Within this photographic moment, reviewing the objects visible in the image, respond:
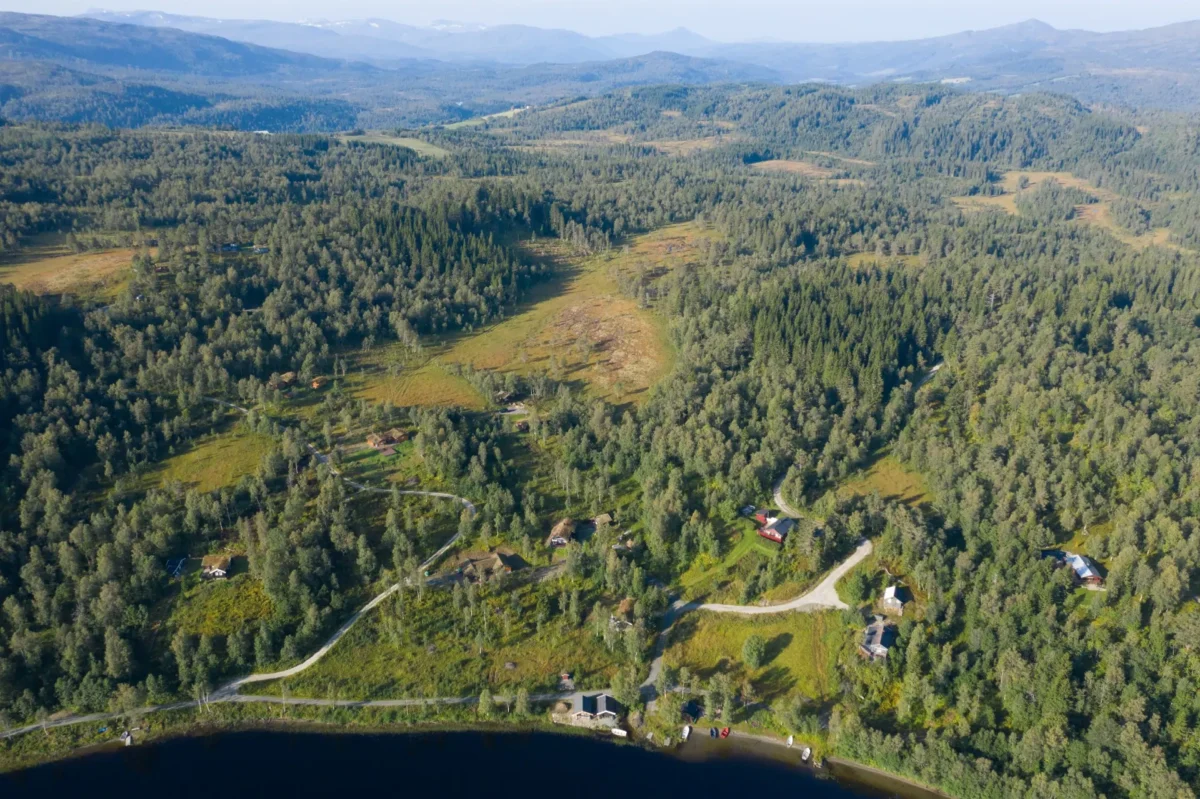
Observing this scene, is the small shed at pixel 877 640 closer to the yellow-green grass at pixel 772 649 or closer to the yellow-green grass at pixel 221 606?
the yellow-green grass at pixel 772 649

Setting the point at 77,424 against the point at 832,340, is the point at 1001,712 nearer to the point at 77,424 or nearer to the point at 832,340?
the point at 832,340

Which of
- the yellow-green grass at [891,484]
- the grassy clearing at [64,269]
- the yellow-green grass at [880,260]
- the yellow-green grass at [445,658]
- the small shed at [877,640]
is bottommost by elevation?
the yellow-green grass at [445,658]

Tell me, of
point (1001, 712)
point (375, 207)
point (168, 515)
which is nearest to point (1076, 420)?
point (1001, 712)

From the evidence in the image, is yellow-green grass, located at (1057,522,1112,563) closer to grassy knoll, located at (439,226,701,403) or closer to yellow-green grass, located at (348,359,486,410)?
grassy knoll, located at (439,226,701,403)

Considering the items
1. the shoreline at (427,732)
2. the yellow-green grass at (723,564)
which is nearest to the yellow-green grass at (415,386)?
the yellow-green grass at (723,564)

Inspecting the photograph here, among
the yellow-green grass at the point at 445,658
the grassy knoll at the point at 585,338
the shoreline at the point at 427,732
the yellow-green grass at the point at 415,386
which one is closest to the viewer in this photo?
the shoreline at the point at 427,732

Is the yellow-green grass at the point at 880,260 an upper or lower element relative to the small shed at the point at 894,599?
upper
